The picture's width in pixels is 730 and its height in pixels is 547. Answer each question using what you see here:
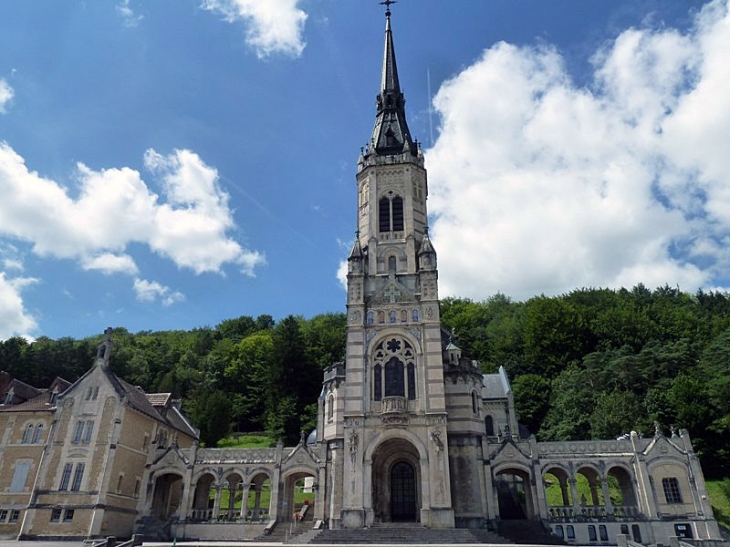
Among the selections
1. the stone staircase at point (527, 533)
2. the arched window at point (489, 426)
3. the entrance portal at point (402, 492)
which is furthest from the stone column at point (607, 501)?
the arched window at point (489, 426)

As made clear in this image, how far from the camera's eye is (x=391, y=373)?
36156mm

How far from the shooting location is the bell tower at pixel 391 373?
109ft

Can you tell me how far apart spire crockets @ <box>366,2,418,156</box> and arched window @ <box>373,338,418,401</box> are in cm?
1779

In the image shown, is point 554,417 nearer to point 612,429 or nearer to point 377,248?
point 612,429

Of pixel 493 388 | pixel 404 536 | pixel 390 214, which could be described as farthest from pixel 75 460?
pixel 493 388

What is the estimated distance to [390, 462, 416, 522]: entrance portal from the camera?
35000 mm

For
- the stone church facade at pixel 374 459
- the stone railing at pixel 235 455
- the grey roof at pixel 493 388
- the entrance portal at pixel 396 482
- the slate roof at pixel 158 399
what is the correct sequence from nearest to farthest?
1. the stone church facade at pixel 374 459
2. the entrance portal at pixel 396 482
3. the stone railing at pixel 235 455
4. the slate roof at pixel 158 399
5. the grey roof at pixel 493 388

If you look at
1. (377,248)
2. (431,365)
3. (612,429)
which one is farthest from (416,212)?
(612,429)

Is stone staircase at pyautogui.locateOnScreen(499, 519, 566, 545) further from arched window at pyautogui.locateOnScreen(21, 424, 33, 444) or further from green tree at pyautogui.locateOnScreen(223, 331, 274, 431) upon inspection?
green tree at pyautogui.locateOnScreen(223, 331, 274, 431)

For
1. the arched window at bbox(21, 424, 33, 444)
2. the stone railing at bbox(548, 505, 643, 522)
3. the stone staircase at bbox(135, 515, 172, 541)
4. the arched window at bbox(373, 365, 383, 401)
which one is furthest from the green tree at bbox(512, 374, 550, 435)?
the arched window at bbox(21, 424, 33, 444)

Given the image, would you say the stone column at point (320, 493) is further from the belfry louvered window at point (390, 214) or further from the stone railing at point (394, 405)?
the belfry louvered window at point (390, 214)

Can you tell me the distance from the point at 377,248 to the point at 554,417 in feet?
107

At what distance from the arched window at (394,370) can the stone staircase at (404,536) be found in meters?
8.31

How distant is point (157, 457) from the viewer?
40688mm
